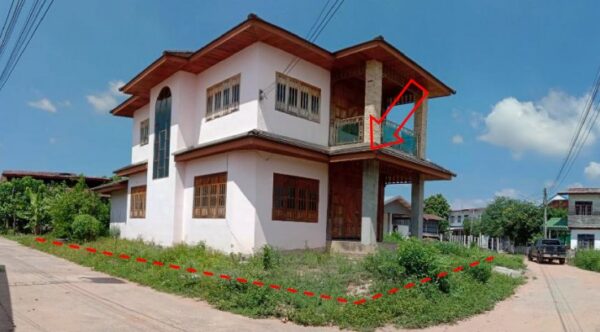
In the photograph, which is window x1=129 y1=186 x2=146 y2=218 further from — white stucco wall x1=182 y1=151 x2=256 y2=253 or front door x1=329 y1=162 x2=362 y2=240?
front door x1=329 y1=162 x2=362 y2=240

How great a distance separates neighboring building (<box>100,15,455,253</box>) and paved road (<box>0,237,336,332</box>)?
4.36 metres

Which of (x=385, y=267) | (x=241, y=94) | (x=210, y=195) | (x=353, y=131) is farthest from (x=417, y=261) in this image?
(x=210, y=195)

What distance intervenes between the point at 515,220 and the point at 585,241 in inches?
279

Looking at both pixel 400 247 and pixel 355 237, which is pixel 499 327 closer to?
pixel 400 247

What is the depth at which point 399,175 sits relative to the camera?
19312mm

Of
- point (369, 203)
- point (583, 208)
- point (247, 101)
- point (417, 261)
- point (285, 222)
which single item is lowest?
point (417, 261)

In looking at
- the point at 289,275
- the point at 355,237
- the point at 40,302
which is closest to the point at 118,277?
the point at 40,302

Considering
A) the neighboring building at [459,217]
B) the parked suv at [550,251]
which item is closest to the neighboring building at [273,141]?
the parked suv at [550,251]

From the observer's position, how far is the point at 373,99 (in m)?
15.5

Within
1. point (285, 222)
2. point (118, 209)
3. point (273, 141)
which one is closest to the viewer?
point (273, 141)

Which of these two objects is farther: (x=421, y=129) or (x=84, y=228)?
(x=84, y=228)

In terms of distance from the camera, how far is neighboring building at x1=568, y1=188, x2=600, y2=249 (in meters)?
44.6

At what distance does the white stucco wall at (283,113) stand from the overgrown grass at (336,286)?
4.02 m

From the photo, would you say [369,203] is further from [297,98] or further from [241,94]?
[241,94]
